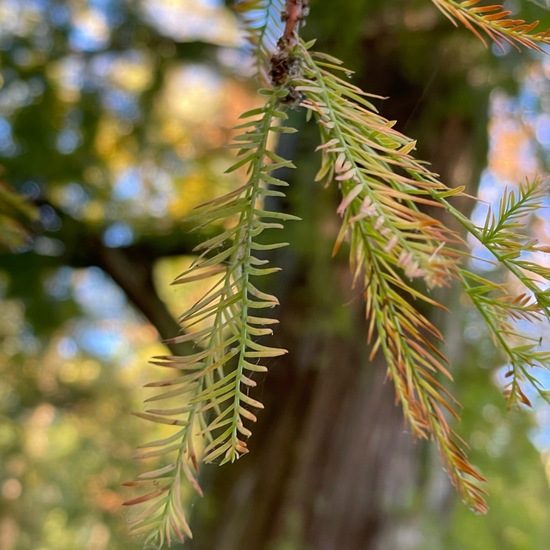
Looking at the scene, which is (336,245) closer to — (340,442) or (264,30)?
(264,30)

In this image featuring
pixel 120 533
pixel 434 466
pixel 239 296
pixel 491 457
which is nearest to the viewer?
pixel 239 296

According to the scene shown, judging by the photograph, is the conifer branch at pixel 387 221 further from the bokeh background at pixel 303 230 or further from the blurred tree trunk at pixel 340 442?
the blurred tree trunk at pixel 340 442

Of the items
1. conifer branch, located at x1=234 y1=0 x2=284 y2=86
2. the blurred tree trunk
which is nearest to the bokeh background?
the blurred tree trunk

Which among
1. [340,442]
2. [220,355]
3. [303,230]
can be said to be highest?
[220,355]


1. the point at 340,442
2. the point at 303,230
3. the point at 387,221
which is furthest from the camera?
the point at 340,442

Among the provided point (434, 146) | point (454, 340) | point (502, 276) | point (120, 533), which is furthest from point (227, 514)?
point (120, 533)

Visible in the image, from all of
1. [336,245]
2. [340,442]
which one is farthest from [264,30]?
[340,442]

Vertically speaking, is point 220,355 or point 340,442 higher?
point 220,355

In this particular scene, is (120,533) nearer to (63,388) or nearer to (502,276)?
(63,388)
